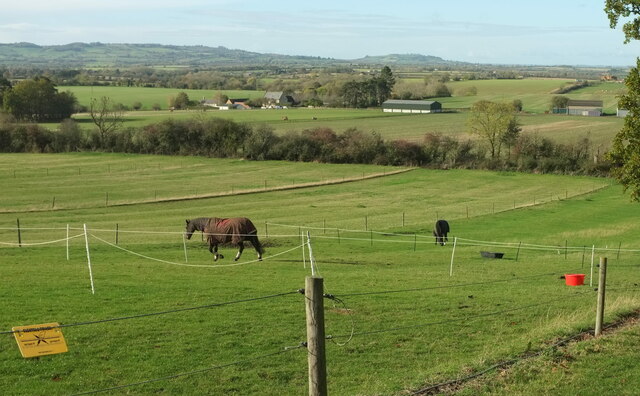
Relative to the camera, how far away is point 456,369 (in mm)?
13203

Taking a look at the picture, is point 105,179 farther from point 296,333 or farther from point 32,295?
point 296,333

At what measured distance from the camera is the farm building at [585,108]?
140250 millimetres

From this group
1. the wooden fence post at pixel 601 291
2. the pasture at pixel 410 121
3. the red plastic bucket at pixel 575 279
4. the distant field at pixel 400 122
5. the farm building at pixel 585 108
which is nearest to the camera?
the wooden fence post at pixel 601 291

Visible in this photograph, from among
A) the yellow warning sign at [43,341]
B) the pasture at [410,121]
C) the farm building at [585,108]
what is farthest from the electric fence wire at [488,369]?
the farm building at [585,108]

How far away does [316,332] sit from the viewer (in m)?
9.12

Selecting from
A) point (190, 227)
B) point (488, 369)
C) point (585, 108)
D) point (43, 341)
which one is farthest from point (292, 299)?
point (585, 108)

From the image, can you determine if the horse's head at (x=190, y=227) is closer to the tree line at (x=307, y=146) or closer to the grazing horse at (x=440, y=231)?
the grazing horse at (x=440, y=231)

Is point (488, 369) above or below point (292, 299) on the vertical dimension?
above

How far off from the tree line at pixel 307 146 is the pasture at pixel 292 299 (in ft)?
85.8

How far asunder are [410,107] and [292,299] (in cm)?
13542

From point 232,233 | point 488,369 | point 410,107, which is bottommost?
point 410,107

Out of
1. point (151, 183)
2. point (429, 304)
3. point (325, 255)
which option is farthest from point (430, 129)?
point (429, 304)

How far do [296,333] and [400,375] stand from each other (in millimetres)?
3588

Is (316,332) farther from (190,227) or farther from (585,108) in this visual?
(585,108)
